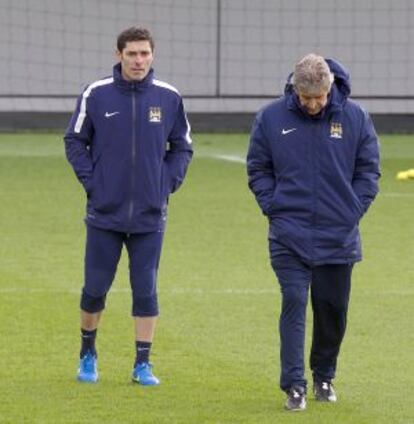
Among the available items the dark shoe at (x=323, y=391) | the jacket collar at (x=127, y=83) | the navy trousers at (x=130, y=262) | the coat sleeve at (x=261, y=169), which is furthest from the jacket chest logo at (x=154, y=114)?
the dark shoe at (x=323, y=391)

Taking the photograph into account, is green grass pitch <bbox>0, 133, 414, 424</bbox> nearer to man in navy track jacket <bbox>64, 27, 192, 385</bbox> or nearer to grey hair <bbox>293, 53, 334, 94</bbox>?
man in navy track jacket <bbox>64, 27, 192, 385</bbox>

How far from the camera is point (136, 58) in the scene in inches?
377

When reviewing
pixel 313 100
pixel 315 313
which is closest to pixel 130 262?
pixel 315 313

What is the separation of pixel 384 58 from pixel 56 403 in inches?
784

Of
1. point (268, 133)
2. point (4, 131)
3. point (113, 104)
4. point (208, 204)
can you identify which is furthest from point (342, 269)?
point (4, 131)

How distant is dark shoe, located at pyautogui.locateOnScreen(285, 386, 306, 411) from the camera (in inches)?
357

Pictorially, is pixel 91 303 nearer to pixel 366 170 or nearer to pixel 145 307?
pixel 145 307

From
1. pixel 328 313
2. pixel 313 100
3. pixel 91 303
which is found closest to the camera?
pixel 313 100

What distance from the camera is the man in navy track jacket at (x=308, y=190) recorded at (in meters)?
9.05

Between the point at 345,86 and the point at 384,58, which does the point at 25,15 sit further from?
the point at 345,86

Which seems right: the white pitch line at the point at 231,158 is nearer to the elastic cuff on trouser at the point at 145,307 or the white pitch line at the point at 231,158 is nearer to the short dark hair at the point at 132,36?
the elastic cuff on trouser at the point at 145,307

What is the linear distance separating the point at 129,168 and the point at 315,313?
130 centimetres

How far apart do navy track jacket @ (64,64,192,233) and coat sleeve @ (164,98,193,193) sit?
0.44ft

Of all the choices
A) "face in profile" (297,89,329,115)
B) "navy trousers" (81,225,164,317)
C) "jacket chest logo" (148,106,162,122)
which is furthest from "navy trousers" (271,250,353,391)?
"jacket chest logo" (148,106,162,122)
